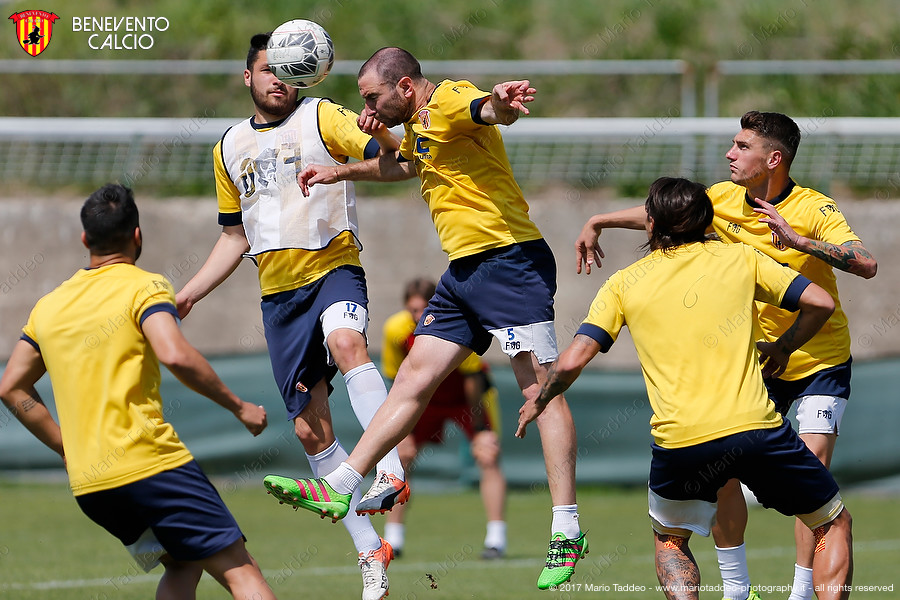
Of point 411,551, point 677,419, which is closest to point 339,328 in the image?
point 677,419

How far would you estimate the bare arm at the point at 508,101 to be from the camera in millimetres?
5492

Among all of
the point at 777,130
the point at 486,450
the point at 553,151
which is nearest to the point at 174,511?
the point at 777,130

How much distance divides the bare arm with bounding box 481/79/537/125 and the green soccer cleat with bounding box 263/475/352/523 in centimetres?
212

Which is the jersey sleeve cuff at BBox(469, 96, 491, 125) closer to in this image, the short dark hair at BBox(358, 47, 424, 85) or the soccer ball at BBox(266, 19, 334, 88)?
the short dark hair at BBox(358, 47, 424, 85)

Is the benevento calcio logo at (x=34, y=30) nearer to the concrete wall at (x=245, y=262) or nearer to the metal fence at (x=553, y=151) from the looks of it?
the metal fence at (x=553, y=151)

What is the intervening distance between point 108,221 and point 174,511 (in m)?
1.33

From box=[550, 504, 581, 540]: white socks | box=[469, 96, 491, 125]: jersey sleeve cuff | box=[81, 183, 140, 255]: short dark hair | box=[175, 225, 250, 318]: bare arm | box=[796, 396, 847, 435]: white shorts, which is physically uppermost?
box=[469, 96, 491, 125]: jersey sleeve cuff

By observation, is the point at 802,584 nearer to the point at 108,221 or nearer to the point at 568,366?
the point at 568,366

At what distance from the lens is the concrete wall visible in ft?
48.7

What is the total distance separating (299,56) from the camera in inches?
253

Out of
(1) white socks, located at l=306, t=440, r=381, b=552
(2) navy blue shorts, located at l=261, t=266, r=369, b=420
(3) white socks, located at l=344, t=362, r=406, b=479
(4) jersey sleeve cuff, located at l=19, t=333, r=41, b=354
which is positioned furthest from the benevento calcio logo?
(4) jersey sleeve cuff, located at l=19, t=333, r=41, b=354

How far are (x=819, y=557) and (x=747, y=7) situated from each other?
55.5 ft

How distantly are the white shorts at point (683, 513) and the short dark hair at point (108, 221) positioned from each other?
283 centimetres

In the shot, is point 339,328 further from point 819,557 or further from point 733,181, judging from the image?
point 819,557
